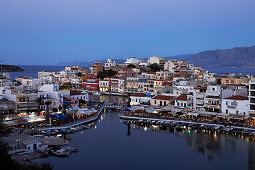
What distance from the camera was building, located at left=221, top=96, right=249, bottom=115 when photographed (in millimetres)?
31672

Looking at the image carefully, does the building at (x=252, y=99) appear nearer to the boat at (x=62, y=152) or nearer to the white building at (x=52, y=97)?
the boat at (x=62, y=152)

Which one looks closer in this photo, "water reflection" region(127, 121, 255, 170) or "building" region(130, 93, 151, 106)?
"water reflection" region(127, 121, 255, 170)

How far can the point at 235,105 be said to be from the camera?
3222cm

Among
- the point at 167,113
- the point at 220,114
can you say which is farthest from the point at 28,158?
the point at 220,114

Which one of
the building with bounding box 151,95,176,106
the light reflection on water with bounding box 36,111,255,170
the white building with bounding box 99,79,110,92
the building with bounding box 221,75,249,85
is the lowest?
the light reflection on water with bounding box 36,111,255,170

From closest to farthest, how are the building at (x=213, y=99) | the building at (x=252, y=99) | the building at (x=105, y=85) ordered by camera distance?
1. the building at (x=252, y=99)
2. the building at (x=213, y=99)
3. the building at (x=105, y=85)

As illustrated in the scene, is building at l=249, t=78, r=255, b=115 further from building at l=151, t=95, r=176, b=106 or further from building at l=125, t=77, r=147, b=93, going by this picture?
building at l=125, t=77, r=147, b=93

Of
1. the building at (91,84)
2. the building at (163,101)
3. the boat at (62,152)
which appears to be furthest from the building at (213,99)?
the building at (91,84)

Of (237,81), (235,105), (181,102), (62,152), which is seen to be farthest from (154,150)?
(237,81)

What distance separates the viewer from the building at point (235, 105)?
31672 millimetres

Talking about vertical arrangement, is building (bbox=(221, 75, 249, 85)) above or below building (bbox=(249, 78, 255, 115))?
above

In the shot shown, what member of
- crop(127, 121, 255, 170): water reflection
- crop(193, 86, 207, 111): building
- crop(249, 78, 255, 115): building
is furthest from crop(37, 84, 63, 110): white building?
crop(249, 78, 255, 115): building

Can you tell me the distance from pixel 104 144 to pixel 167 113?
A: 1155cm

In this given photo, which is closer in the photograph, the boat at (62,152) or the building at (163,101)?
the boat at (62,152)
